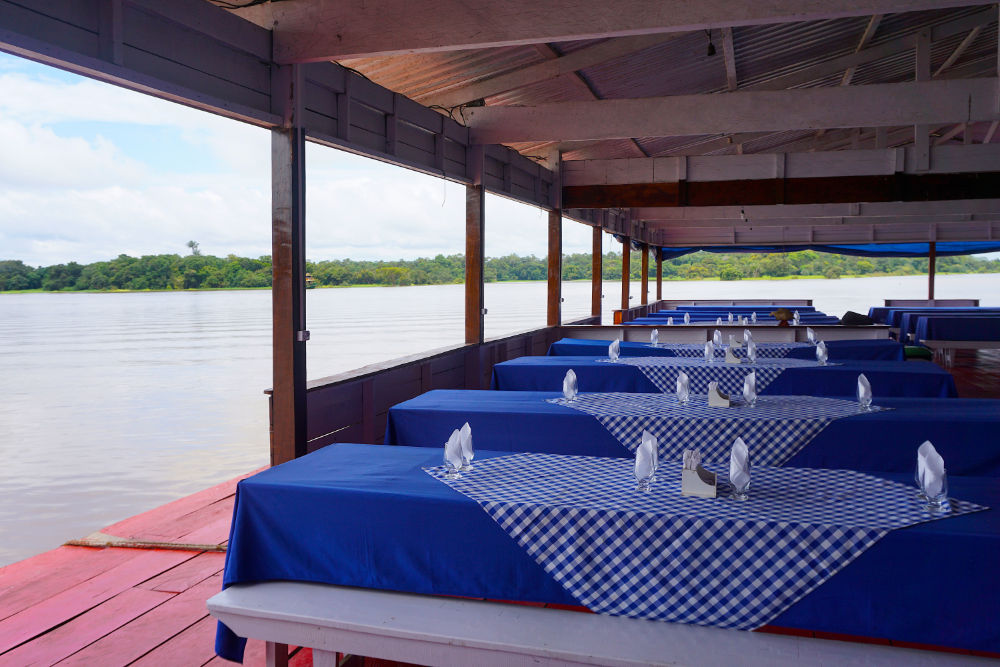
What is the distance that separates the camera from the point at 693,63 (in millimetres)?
6633

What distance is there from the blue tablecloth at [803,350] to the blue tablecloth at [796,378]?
79 centimetres

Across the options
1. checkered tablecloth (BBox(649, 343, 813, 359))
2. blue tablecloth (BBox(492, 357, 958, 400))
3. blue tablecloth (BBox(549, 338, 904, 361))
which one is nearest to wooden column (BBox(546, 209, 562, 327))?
blue tablecloth (BBox(549, 338, 904, 361))

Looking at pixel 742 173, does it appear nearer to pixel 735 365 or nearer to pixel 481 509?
pixel 735 365

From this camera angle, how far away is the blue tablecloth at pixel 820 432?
3.27 metres

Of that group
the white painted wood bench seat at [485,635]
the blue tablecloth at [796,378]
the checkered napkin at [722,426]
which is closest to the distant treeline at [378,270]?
the blue tablecloth at [796,378]

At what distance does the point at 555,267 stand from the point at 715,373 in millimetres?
4390

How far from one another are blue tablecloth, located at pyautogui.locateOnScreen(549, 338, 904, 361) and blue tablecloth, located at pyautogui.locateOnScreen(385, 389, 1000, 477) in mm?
2213

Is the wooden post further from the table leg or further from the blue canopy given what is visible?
the blue canopy

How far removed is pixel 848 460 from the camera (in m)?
3.37

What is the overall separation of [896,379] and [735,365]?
948mm

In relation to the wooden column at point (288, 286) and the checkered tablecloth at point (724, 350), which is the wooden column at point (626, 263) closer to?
the checkered tablecloth at point (724, 350)

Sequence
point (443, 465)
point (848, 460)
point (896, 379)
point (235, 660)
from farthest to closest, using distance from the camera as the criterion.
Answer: point (896, 379)
point (848, 460)
point (443, 465)
point (235, 660)

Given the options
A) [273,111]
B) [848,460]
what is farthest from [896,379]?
[273,111]

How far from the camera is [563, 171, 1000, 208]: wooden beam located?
8.26 metres
